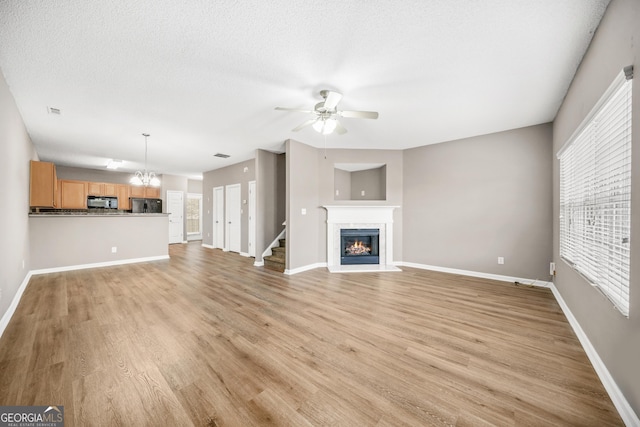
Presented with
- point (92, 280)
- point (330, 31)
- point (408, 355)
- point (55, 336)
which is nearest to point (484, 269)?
point (408, 355)

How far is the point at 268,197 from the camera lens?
552 centimetres

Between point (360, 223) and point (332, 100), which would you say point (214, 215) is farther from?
point (332, 100)

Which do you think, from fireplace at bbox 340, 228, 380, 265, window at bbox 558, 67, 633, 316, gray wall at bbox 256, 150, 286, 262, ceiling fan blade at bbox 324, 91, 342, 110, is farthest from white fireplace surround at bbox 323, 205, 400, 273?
window at bbox 558, 67, 633, 316

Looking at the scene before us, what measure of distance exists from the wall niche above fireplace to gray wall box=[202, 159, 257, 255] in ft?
7.36

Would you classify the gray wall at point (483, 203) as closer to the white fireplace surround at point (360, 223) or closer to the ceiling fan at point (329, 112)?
the white fireplace surround at point (360, 223)

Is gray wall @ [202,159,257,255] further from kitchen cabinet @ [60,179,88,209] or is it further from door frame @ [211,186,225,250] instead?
kitchen cabinet @ [60,179,88,209]

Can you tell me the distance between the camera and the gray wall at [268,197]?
208 inches

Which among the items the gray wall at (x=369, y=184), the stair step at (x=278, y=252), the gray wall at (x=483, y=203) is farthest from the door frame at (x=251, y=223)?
the gray wall at (x=483, y=203)

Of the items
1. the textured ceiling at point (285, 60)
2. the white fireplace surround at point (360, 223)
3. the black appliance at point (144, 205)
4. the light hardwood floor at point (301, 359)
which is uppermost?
the textured ceiling at point (285, 60)

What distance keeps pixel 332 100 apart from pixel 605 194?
92.5 inches


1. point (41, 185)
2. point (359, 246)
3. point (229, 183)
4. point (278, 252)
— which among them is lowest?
point (278, 252)

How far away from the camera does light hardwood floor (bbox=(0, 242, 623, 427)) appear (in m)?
1.39

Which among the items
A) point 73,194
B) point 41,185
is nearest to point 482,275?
point 41,185

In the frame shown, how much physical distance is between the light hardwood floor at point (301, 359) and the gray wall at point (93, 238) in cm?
183
